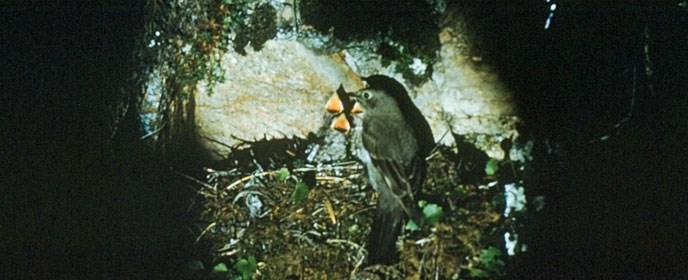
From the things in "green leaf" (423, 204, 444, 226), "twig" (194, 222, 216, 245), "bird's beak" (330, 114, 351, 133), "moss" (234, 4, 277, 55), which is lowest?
"twig" (194, 222, 216, 245)

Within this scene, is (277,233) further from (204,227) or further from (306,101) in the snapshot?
(306,101)

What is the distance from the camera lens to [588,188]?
3.72m

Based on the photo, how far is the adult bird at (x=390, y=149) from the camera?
12.1 ft

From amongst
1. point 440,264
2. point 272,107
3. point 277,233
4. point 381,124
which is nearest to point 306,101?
point 272,107

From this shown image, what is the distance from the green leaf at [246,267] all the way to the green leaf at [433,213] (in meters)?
1.14

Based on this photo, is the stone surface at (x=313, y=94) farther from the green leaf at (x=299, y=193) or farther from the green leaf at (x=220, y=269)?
the green leaf at (x=220, y=269)

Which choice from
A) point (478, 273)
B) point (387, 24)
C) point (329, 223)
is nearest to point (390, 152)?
point (329, 223)

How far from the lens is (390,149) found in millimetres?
3967

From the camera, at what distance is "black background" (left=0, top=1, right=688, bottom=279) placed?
3.60 metres

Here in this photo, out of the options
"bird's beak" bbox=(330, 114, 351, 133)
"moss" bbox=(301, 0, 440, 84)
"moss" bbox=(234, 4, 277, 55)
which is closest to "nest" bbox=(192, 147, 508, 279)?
"bird's beak" bbox=(330, 114, 351, 133)

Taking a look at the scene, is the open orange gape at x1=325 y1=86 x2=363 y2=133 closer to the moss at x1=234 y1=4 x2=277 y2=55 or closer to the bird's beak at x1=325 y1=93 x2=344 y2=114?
the bird's beak at x1=325 y1=93 x2=344 y2=114

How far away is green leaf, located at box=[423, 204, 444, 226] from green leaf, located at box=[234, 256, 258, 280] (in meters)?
1.14

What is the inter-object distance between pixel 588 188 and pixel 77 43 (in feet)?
11.4

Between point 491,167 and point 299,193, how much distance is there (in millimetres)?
1304
